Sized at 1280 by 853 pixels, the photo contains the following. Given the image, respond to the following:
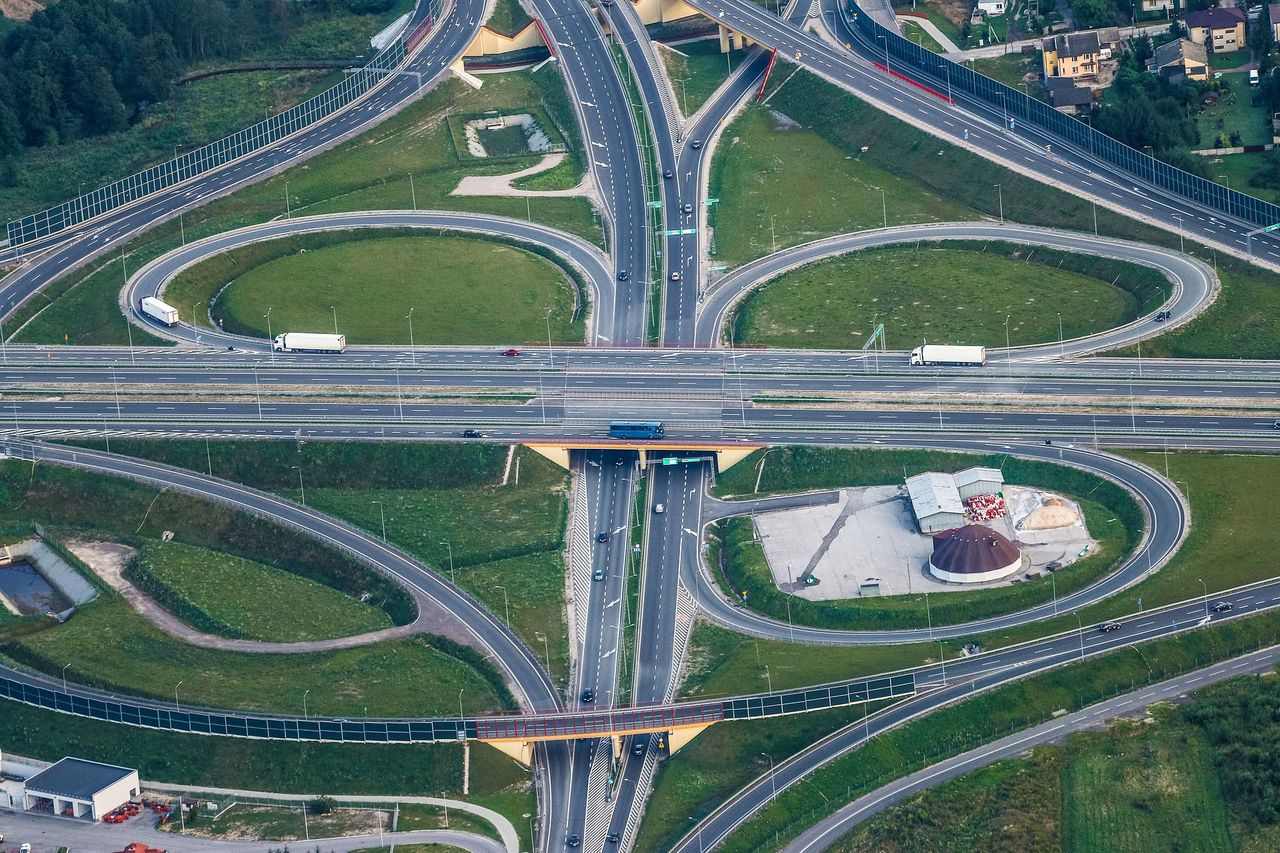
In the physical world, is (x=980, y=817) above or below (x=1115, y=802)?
below

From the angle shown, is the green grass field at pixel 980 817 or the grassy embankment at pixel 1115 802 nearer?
the grassy embankment at pixel 1115 802

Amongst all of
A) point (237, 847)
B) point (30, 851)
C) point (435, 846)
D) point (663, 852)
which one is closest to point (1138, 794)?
point (663, 852)

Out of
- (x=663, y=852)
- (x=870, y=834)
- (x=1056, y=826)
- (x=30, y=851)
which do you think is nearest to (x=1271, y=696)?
(x=1056, y=826)

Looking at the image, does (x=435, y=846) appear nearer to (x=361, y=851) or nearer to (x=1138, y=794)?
(x=361, y=851)

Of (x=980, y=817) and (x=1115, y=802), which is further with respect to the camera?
(x=980, y=817)

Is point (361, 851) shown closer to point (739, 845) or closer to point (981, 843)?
point (739, 845)

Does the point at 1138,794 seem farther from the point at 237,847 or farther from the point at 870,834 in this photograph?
the point at 237,847

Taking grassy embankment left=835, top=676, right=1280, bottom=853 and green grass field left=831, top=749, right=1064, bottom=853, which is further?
green grass field left=831, top=749, right=1064, bottom=853
